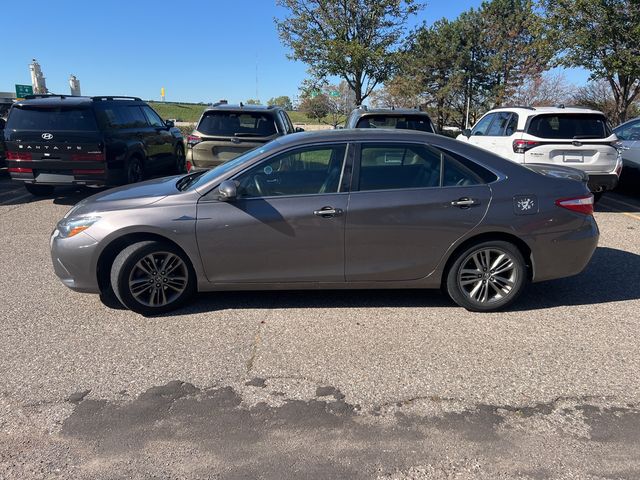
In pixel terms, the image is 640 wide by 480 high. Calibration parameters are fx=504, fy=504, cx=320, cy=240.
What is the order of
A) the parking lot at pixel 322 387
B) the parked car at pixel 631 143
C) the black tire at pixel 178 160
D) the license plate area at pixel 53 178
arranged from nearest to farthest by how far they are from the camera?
1. the parking lot at pixel 322 387
2. the license plate area at pixel 53 178
3. the parked car at pixel 631 143
4. the black tire at pixel 178 160

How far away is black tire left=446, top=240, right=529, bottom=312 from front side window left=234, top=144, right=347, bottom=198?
51.6 inches

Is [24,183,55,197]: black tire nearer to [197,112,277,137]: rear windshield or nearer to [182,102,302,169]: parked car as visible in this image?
[182,102,302,169]: parked car

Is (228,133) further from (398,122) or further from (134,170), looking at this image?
(398,122)

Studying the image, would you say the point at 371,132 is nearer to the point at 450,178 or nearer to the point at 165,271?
the point at 450,178

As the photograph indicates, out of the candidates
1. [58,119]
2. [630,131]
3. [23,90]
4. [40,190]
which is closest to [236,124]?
[58,119]

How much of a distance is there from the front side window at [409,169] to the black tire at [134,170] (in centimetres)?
632

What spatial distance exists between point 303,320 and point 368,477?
188cm

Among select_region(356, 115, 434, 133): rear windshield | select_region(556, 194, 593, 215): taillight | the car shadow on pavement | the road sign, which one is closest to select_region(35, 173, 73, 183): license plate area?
select_region(356, 115, 434, 133): rear windshield

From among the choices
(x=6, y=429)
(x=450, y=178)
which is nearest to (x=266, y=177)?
(x=450, y=178)

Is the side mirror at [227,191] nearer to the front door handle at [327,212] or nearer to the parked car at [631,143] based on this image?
the front door handle at [327,212]

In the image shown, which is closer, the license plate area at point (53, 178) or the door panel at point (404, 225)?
the door panel at point (404, 225)

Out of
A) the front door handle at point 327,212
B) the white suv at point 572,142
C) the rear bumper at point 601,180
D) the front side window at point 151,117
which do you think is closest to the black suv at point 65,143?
the front side window at point 151,117

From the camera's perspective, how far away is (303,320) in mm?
4316

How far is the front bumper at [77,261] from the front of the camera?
13.9 ft
